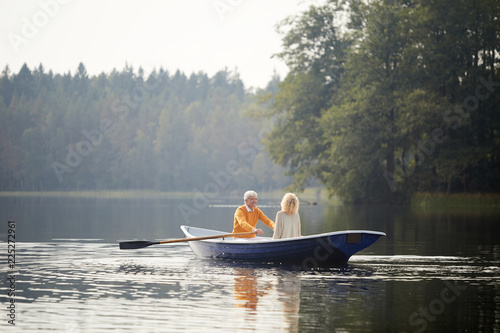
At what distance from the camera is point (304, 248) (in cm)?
1609

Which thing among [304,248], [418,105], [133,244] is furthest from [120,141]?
[304,248]

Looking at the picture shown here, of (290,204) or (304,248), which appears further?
(290,204)

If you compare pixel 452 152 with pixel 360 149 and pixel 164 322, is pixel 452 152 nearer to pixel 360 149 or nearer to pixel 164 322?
pixel 360 149

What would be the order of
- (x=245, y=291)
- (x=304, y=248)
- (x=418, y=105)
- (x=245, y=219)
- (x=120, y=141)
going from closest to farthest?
(x=245, y=291) → (x=304, y=248) → (x=245, y=219) → (x=418, y=105) → (x=120, y=141)

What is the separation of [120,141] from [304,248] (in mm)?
125718

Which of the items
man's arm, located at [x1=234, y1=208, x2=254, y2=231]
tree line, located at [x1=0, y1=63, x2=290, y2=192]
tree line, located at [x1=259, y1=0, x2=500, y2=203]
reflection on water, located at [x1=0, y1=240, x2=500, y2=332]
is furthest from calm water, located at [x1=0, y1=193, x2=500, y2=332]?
tree line, located at [x1=0, y1=63, x2=290, y2=192]

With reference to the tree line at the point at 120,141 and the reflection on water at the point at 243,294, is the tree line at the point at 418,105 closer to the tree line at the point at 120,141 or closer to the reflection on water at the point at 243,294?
the reflection on water at the point at 243,294

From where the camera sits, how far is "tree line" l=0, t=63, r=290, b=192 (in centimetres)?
12550

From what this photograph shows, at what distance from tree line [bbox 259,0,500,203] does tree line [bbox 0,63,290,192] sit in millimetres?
67470

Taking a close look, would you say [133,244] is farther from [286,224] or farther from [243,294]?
[243,294]

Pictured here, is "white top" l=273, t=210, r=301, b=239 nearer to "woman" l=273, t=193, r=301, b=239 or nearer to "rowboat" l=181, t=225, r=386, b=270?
"woman" l=273, t=193, r=301, b=239

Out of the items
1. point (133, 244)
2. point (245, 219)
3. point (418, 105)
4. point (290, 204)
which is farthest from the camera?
point (418, 105)

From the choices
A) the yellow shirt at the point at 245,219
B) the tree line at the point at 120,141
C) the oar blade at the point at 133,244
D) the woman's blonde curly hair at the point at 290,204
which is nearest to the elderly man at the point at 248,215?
the yellow shirt at the point at 245,219

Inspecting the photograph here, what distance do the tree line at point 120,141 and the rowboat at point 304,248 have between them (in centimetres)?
10289
